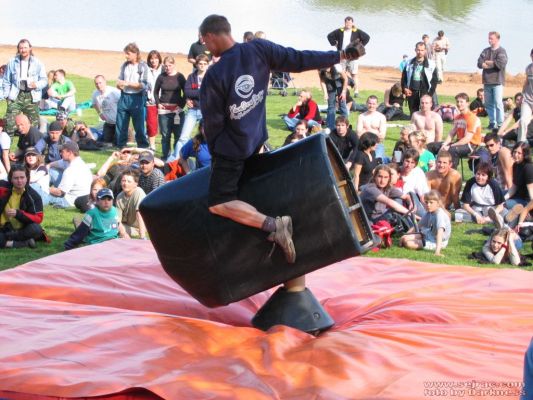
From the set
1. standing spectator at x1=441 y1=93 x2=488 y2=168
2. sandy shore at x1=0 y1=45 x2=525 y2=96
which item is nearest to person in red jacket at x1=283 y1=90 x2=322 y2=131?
standing spectator at x1=441 y1=93 x2=488 y2=168

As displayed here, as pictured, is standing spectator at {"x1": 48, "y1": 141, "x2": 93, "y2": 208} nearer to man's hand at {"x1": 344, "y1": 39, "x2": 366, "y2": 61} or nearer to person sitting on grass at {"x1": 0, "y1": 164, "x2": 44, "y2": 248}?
person sitting on grass at {"x1": 0, "y1": 164, "x2": 44, "y2": 248}

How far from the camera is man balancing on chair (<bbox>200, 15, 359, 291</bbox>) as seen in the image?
490 cm

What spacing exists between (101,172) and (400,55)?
63.1 ft

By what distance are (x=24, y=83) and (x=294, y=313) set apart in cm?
970

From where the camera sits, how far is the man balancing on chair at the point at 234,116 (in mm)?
4902

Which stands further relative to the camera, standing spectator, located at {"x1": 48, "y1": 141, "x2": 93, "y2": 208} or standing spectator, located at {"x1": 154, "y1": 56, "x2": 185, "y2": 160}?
standing spectator, located at {"x1": 154, "y1": 56, "x2": 185, "y2": 160}

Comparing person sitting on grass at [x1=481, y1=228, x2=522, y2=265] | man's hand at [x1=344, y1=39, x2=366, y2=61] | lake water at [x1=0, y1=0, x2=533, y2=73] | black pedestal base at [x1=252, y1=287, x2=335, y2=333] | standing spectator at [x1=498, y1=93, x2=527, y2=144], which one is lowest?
person sitting on grass at [x1=481, y1=228, x2=522, y2=265]

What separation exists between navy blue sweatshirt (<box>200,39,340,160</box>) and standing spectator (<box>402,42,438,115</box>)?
11.1 m

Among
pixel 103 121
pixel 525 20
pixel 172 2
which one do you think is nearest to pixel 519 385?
pixel 103 121

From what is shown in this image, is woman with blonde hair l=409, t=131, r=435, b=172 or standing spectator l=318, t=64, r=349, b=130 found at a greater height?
standing spectator l=318, t=64, r=349, b=130

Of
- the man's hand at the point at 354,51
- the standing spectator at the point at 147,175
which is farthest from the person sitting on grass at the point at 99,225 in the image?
the man's hand at the point at 354,51

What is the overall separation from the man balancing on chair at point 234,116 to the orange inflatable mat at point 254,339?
2.06 ft

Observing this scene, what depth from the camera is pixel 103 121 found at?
14.9 m

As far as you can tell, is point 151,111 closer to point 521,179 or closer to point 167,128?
point 167,128
